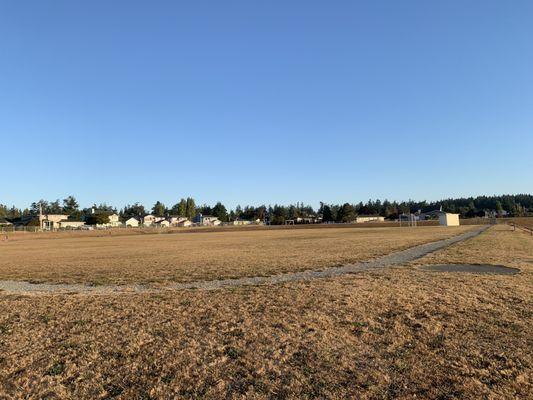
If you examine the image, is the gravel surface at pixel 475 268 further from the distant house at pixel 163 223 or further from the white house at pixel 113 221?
the white house at pixel 113 221

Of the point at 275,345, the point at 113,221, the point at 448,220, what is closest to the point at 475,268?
the point at 275,345

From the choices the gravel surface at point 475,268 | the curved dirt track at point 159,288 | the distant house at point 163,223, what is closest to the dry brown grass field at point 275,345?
the curved dirt track at point 159,288

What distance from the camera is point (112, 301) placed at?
37.9 ft

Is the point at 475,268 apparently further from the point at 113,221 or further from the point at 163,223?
the point at 113,221

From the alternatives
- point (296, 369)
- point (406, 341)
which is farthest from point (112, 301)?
point (406, 341)

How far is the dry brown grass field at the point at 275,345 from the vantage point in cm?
564

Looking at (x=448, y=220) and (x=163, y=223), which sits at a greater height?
(x=163, y=223)

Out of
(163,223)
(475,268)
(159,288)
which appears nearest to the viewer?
(159,288)

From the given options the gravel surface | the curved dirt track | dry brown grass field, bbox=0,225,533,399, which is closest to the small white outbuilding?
the gravel surface

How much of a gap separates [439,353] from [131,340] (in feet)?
17.3

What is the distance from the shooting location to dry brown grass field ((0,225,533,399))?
564 cm

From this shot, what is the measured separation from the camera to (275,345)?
23.9 ft

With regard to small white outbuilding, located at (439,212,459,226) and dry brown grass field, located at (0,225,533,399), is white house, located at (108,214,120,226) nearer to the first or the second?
small white outbuilding, located at (439,212,459,226)

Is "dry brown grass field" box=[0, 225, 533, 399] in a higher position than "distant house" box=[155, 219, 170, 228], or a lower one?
lower
